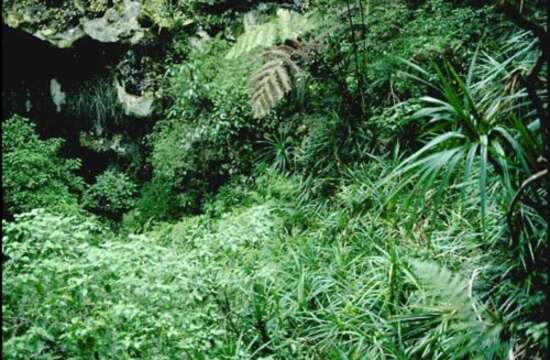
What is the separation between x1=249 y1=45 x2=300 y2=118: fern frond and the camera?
3779 millimetres

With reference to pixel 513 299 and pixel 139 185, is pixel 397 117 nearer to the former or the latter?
pixel 513 299

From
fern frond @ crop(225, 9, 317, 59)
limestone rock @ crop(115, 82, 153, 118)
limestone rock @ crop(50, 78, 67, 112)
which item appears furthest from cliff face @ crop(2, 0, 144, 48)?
fern frond @ crop(225, 9, 317, 59)

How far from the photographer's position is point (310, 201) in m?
4.23

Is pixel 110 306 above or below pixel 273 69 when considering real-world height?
below

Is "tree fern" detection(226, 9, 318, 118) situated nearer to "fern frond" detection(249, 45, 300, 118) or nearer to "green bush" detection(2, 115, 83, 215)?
"fern frond" detection(249, 45, 300, 118)

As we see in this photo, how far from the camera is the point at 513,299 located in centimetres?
236

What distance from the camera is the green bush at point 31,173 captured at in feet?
15.8

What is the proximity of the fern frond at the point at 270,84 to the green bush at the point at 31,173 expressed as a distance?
190 cm

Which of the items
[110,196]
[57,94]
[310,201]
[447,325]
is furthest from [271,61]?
[57,94]

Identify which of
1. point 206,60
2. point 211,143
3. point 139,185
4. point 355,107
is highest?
point 206,60

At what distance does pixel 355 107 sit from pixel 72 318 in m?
2.67

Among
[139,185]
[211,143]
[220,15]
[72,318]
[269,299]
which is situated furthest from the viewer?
[139,185]

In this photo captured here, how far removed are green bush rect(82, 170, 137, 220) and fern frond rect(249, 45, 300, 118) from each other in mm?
2241

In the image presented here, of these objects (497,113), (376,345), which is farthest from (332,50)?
(376,345)
